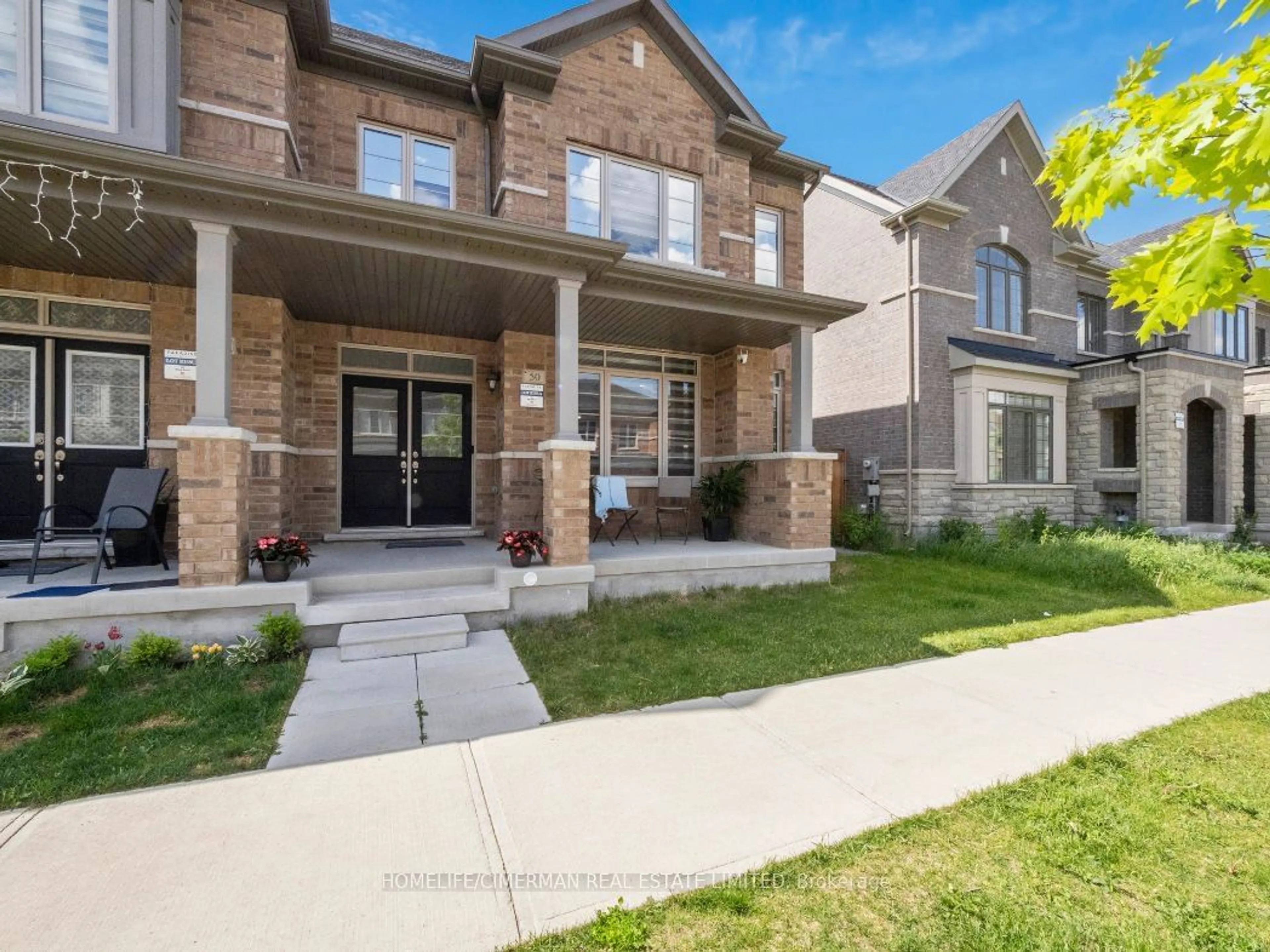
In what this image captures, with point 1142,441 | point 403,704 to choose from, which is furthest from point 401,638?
point 1142,441

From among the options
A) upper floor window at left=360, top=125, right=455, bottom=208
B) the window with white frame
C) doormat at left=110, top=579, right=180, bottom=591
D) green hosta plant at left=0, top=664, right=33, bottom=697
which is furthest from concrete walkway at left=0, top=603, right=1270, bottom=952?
upper floor window at left=360, top=125, right=455, bottom=208

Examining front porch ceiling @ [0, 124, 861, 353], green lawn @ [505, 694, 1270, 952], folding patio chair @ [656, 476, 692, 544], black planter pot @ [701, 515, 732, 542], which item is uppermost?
front porch ceiling @ [0, 124, 861, 353]

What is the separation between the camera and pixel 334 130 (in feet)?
22.7

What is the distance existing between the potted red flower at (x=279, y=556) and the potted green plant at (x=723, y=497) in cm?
507

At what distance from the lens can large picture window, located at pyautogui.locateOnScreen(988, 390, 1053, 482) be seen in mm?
10945

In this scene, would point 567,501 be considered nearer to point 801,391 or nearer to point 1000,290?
point 801,391

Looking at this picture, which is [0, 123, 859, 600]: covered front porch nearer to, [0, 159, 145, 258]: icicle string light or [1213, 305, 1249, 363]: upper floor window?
[0, 159, 145, 258]: icicle string light

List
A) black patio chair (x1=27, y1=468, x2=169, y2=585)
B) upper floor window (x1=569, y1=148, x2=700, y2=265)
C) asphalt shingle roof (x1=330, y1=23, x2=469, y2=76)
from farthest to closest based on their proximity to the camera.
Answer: upper floor window (x1=569, y1=148, x2=700, y2=265)
asphalt shingle roof (x1=330, y1=23, x2=469, y2=76)
black patio chair (x1=27, y1=468, x2=169, y2=585)

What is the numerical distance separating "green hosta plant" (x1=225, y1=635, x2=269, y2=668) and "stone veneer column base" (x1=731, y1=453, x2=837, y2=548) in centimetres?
573

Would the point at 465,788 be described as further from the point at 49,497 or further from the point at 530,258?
the point at 49,497

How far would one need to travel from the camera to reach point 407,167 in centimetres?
722

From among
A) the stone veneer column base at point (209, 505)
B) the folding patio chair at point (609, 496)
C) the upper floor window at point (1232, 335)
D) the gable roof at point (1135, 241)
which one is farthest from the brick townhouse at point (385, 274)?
the upper floor window at point (1232, 335)

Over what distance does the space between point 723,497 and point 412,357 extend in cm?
475

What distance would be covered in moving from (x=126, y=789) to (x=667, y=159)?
28.2 feet
